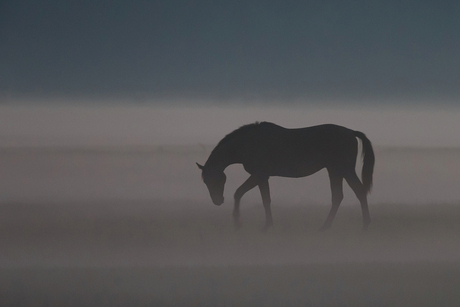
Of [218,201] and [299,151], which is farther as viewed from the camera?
[218,201]

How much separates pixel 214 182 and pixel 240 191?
0.77 feet

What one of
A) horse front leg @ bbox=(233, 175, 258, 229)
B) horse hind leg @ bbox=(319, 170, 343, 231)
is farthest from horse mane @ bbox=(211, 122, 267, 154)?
horse hind leg @ bbox=(319, 170, 343, 231)

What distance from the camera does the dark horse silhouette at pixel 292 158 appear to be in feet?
11.1

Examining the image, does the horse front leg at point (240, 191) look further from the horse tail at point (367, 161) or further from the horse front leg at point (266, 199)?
the horse tail at point (367, 161)

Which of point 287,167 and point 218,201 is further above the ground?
point 287,167

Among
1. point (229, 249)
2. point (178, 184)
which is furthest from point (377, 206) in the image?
point (178, 184)

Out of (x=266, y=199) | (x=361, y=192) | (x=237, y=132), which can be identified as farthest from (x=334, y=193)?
(x=237, y=132)

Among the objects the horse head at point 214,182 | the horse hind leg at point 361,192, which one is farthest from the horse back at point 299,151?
the horse head at point 214,182

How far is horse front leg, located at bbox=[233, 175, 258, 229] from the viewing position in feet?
11.3

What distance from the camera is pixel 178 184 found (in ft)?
12.0

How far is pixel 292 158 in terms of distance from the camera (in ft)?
11.1

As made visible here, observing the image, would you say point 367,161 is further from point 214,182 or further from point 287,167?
point 214,182

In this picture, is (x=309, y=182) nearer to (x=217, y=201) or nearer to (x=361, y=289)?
(x=217, y=201)

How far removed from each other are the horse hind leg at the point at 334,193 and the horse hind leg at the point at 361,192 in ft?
0.26
